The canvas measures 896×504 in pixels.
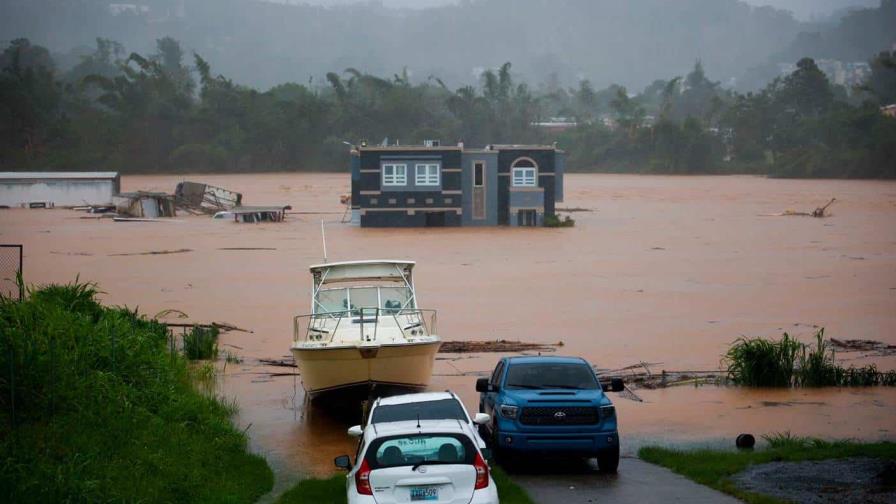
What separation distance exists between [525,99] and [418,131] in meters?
25.5

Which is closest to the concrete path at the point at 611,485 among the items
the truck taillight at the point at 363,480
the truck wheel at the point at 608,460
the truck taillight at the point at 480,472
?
the truck wheel at the point at 608,460

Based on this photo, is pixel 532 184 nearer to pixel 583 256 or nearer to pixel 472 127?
pixel 583 256

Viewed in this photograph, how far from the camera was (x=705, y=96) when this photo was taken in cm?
19612

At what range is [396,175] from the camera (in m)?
66.1

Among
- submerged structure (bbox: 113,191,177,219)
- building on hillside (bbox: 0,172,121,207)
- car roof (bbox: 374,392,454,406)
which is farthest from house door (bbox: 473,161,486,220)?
car roof (bbox: 374,392,454,406)

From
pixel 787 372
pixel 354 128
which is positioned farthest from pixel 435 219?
pixel 354 128

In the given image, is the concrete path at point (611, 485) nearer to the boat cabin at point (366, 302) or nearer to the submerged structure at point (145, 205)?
the boat cabin at point (366, 302)

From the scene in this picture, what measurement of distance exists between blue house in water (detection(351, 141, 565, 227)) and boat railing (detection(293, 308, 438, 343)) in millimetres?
42580

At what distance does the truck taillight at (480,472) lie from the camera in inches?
482

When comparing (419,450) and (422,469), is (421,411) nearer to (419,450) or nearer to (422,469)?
(419,450)

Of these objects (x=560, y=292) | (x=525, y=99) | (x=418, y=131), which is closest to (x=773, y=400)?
(x=560, y=292)

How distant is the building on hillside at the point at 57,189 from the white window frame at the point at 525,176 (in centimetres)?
2903

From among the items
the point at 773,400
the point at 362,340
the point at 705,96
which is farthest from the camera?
the point at 705,96

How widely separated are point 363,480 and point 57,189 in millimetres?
75977
